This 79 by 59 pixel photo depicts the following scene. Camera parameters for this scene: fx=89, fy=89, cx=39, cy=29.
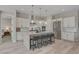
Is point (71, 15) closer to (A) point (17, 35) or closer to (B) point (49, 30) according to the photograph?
(B) point (49, 30)

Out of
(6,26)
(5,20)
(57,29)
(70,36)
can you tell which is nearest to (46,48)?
(57,29)

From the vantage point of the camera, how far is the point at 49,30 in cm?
305

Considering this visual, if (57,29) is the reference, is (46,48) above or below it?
below

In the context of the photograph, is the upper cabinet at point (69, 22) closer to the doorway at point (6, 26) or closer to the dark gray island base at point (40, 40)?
the dark gray island base at point (40, 40)

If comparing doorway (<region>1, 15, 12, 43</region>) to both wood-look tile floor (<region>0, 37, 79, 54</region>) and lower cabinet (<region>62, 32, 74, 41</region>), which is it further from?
lower cabinet (<region>62, 32, 74, 41</region>)

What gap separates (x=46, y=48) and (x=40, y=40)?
34 centimetres

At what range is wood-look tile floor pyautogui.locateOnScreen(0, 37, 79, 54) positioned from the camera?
2.95 meters

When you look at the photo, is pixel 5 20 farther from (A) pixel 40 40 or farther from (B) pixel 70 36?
(B) pixel 70 36

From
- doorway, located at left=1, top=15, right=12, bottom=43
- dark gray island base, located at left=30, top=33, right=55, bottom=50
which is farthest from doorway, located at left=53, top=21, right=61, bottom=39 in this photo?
doorway, located at left=1, top=15, right=12, bottom=43

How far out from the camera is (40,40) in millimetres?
3129

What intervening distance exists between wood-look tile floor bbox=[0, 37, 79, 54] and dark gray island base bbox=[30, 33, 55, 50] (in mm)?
136

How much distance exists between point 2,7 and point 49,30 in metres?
1.69

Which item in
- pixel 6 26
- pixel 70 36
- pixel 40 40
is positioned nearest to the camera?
pixel 6 26
